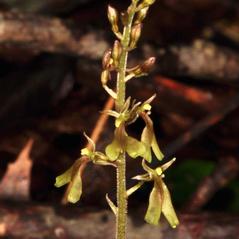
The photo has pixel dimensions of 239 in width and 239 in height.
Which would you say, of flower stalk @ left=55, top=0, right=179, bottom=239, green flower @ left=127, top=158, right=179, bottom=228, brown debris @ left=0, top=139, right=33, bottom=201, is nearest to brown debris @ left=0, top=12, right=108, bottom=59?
brown debris @ left=0, top=139, right=33, bottom=201

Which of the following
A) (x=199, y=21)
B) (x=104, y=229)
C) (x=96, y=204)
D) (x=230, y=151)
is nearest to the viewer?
(x=104, y=229)

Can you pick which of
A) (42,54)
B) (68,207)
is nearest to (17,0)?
(42,54)

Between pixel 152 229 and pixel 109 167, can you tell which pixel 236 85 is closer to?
pixel 109 167

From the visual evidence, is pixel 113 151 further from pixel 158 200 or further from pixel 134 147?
pixel 158 200

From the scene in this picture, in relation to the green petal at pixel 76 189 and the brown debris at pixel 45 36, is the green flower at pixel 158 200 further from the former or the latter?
the brown debris at pixel 45 36

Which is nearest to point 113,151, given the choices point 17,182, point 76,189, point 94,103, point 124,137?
point 124,137

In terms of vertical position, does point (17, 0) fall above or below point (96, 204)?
above
